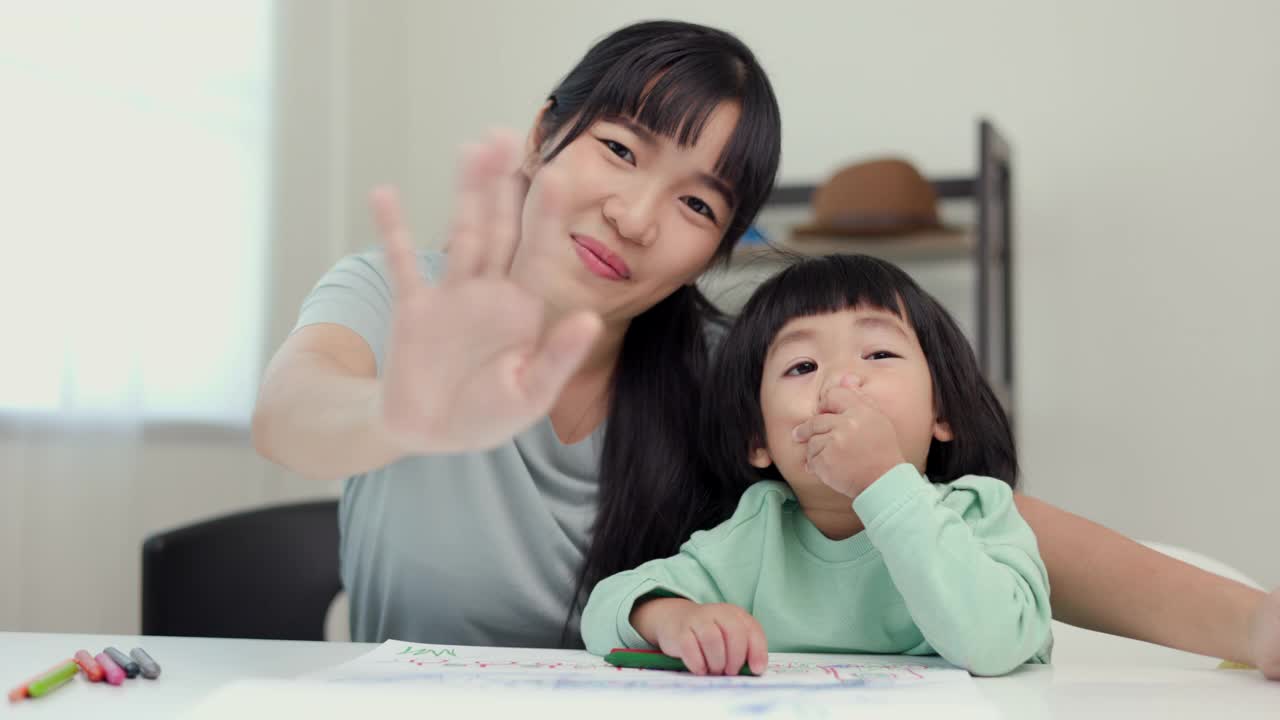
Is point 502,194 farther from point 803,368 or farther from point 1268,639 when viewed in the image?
point 1268,639

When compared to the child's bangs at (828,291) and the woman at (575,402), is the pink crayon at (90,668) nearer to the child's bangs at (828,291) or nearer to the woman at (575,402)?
the woman at (575,402)

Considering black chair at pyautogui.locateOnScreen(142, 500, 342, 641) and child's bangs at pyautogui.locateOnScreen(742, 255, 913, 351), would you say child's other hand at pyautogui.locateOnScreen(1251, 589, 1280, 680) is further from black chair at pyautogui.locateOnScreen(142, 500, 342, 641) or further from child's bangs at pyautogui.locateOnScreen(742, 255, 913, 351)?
black chair at pyautogui.locateOnScreen(142, 500, 342, 641)

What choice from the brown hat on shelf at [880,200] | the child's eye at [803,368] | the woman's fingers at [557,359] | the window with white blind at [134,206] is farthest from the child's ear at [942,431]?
the brown hat on shelf at [880,200]

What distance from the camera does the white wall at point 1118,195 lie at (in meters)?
2.69

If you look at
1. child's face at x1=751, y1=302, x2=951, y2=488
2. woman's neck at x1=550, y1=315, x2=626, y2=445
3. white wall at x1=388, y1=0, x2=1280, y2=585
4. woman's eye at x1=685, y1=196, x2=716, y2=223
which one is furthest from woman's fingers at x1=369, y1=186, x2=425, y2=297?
white wall at x1=388, y1=0, x2=1280, y2=585

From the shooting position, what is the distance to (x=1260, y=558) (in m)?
2.65

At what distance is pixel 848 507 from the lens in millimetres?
890

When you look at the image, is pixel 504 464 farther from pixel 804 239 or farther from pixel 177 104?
pixel 804 239

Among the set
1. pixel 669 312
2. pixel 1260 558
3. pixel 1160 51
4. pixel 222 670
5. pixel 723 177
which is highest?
pixel 1160 51

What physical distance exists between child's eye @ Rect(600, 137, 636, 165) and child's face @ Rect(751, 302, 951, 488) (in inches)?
8.3

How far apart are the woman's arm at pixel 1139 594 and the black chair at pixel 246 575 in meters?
0.94

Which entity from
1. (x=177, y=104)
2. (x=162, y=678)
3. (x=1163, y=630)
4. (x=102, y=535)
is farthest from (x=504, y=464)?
(x=177, y=104)

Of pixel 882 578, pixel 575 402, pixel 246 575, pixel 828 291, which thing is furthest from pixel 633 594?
pixel 246 575

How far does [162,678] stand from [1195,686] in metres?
0.65
